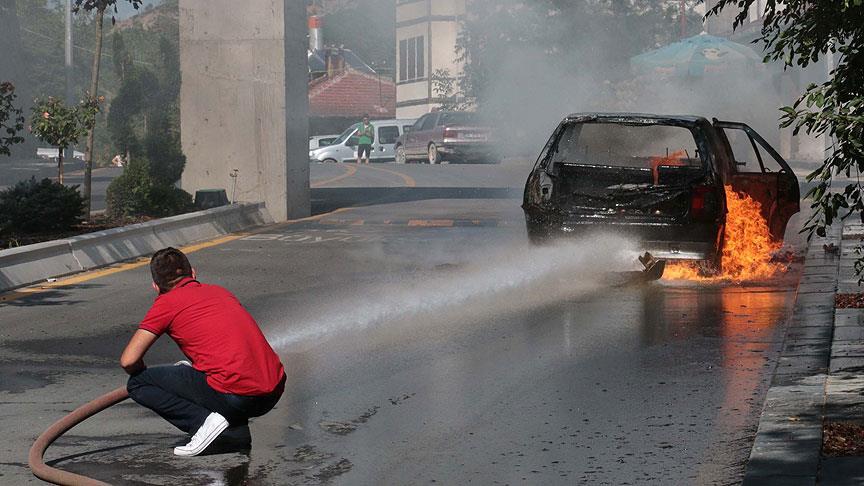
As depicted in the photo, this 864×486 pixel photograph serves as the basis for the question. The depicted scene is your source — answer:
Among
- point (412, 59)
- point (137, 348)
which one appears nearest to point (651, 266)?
point (137, 348)

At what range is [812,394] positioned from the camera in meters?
8.73

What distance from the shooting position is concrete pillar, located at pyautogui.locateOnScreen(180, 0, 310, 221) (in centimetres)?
2261

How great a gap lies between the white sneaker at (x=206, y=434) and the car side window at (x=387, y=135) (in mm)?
48701

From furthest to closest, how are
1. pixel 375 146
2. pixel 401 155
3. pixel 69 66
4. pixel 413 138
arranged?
pixel 375 146 < pixel 401 155 < pixel 69 66 < pixel 413 138

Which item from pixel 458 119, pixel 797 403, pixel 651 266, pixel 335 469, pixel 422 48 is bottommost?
pixel 335 469

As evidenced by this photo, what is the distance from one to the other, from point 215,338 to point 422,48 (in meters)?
70.1

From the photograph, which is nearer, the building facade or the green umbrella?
the green umbrella

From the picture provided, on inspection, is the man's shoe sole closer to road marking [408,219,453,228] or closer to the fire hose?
the fire hose

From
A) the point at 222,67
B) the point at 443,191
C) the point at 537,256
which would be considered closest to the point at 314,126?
the point at 443,191

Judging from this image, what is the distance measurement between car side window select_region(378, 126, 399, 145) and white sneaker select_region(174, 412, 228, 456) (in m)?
48.7

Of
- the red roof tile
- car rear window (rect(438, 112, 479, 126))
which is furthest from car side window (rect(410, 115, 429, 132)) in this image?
the red roof tile

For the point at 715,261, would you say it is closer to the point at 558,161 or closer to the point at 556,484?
the point at 558,161

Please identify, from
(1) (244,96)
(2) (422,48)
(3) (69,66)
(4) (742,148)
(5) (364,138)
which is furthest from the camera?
(2) (422,48)

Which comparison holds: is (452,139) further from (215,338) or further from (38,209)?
(215,338)
